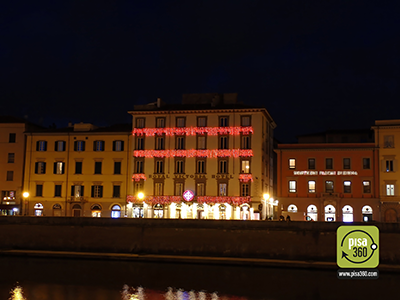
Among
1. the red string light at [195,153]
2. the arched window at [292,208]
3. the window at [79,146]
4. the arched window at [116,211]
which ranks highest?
the window at [79,146]

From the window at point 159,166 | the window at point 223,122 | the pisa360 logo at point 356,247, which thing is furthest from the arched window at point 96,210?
the pisa360 logo at point 356,247

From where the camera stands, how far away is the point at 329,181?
208ft

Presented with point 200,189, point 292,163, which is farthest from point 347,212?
point 200,189

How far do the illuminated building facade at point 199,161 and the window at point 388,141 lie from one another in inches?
537

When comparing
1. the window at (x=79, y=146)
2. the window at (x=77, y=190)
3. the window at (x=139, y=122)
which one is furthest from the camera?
the window at (x=79, y=146)

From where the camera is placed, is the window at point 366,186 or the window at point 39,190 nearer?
the window at point 366,186

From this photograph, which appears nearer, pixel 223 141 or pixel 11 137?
pixel 223 141

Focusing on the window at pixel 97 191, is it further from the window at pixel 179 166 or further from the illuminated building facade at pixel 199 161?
the window at pixel 179 166

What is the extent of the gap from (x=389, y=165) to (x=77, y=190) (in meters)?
36.4

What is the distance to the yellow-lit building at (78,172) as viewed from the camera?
64.7m

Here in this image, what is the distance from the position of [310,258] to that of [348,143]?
2293 centimetres

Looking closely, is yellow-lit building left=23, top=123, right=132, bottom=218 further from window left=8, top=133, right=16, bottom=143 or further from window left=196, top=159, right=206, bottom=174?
window left=196, top=159, right=206, bottom=174

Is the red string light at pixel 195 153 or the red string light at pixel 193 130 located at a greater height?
the red string light at pixel 193 130

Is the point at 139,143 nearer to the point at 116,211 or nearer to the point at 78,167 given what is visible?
the point at 78,167
